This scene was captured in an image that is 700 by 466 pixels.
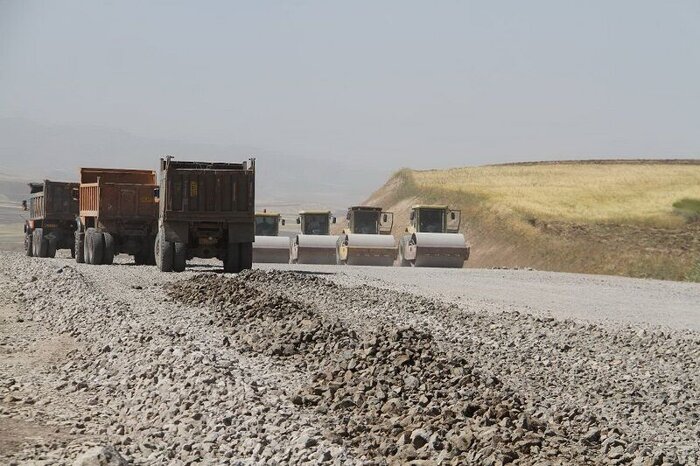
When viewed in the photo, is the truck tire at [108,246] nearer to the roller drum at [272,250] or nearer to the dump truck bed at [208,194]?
the dump truck bed at [208,194]

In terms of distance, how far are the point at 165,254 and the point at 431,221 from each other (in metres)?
17.3

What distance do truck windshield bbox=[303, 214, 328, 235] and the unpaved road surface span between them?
22.8 m

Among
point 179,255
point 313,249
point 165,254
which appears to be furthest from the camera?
point 313,249

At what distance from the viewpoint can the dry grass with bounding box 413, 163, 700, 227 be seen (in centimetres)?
6081

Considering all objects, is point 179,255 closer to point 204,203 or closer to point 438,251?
point 204,203

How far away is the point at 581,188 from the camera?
253 feet

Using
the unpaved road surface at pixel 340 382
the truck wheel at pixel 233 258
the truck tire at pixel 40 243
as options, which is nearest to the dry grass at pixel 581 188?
the truck tire at pixel 40 243

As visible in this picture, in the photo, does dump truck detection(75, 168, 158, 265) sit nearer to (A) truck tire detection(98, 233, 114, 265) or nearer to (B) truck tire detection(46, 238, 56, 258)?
(A) truck tire detection(98, 233, 114, 265)

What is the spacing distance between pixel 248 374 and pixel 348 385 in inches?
62.5

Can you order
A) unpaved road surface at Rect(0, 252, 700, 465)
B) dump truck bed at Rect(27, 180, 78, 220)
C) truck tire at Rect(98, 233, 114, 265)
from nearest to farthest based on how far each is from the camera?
1. unpaved road surface at Rect(0, 252, 700, 465)
2. truck tire at Rect(98, 233, 114, 265)
3. dump truck bed at Rect(27, 180, 78, 220)

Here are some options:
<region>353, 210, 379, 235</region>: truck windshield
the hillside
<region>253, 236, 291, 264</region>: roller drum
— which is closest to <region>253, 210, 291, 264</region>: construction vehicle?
<region>253, 236, 291, 264</region>: roller drum

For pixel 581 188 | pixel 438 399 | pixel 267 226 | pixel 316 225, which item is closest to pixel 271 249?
pixel 267 226

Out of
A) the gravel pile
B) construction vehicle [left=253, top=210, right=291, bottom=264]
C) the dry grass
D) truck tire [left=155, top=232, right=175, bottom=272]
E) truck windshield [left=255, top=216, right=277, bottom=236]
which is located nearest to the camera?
the gravel pile

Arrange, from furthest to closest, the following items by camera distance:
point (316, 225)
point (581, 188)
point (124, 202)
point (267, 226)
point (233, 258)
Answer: point (581, 188), point (316, 225), point (267, 226), point (124, 202), point (233, 258)
